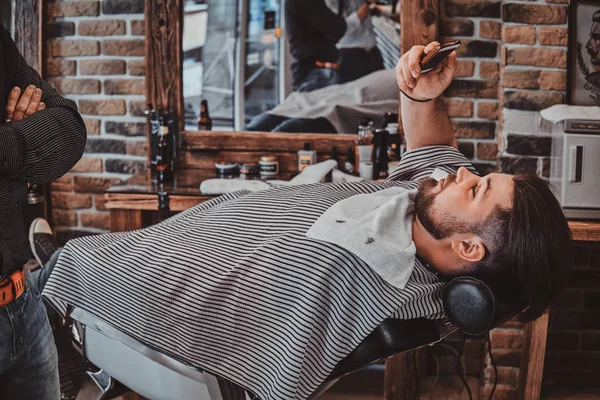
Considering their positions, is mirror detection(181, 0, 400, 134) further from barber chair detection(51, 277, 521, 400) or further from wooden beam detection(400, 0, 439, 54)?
barber chair detection(51, 277, 521, 400)

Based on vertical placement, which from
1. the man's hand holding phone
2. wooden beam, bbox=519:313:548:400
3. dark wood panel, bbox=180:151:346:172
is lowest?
wooden beam, bbox=519:313:548:400

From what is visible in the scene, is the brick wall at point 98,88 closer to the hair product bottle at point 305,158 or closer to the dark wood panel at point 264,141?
the dark wood panel at point 264,141

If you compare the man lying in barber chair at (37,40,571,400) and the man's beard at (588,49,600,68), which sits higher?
the man's beard at (588,49,600,68)

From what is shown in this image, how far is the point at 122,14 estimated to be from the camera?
10.6 ft

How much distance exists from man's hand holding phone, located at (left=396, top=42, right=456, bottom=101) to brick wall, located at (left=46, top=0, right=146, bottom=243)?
171 cm

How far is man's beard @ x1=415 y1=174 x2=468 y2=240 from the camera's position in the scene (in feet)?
5.42

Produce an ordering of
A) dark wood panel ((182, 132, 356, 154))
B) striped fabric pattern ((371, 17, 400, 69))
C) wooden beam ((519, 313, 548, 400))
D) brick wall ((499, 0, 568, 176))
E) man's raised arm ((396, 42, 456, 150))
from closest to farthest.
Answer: man's raised arm ((396, 42, 456, 150)) < wooden beam ((519, 313, 548, 400)) < brick wall ((499, 0, 568, 176)) < striped fabric pattern ((371, 17, 400, 69)) < dark wood panel ((182, 132, 356, 154))

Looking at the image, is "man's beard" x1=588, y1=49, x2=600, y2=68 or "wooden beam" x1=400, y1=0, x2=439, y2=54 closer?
"man's beard" x1=588, y1=49, x2=600, y2=68

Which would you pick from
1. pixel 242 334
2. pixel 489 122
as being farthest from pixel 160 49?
pixel 242 334

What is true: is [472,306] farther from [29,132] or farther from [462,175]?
[29,132]

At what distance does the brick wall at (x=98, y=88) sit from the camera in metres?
3.25

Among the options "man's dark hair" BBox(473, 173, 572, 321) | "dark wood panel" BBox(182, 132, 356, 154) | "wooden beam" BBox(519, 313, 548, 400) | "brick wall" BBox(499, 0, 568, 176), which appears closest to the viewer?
"man's dark hair" BBox(473, 173, 572, 321)

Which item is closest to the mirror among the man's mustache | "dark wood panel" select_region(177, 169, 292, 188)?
"dark wood panel" select_region(177, 169, 292, 188)

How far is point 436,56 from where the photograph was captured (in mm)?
1771
